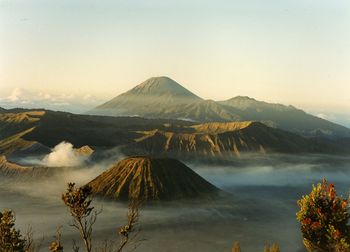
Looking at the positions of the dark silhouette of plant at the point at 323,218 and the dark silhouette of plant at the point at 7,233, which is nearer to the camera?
the dark silhouette of plant at the point at 7,233

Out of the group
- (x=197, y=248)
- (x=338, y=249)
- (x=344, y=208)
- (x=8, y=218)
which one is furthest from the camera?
(x=197, y=248)

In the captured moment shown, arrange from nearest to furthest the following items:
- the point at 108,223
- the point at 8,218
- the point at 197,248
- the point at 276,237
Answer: the point at 8,218, the point at 197,248, the point at 276,237, the point at 108,223

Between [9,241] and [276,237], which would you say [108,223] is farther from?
[9,241]

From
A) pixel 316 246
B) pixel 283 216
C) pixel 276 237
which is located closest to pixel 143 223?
pixel 276 237

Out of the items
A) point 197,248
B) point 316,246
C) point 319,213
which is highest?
point 319,213

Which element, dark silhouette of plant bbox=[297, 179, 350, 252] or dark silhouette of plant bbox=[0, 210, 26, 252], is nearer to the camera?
dark silhouette of plant bbox=[0, 210, 26, 252]

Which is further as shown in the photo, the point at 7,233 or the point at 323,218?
the point at 323,218

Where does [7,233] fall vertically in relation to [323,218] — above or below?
above

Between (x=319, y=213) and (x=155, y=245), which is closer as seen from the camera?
(x=319, y=213)
